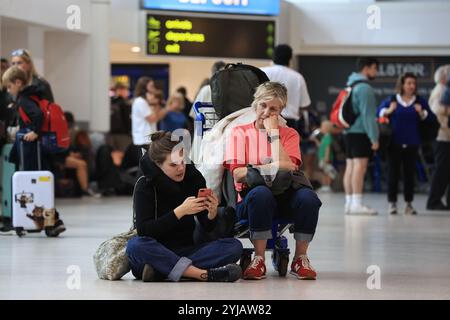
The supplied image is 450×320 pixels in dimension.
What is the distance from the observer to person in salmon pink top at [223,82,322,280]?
22.3 feet

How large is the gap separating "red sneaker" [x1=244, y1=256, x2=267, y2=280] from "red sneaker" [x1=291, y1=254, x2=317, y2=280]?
219mm

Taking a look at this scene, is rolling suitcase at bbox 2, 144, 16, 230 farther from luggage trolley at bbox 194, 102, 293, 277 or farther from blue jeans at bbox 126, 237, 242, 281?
blue jeans at bbox 126, 237, 242, 281

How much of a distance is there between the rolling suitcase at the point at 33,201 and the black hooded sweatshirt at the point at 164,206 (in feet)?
11.1

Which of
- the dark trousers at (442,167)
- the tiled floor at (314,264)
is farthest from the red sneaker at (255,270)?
the dark trousers at (442,167)

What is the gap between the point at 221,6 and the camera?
58.5ft

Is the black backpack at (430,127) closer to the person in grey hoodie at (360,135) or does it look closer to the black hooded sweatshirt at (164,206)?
the person in grey hoodie at (360,135)

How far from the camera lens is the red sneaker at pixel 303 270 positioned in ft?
22.4

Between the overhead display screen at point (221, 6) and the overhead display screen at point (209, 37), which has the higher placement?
the overhead display screen at point (221, 6)

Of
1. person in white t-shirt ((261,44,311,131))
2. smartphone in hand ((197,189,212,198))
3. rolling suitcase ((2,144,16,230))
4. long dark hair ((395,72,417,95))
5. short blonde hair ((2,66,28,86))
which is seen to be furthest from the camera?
long dark hair ((395,72,417,95))

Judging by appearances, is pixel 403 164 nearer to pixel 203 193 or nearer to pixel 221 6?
pixel 221 6

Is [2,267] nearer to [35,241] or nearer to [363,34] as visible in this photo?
[35,241]

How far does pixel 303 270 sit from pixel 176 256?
827 millimetres

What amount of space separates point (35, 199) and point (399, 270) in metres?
3.72

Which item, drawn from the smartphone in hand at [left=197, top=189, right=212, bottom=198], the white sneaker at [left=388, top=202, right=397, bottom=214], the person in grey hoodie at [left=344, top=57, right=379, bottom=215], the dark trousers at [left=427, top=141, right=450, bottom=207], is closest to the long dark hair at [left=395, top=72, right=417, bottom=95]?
the person in grey hoodie at [left=344, top=57, right=379, bottom=215]
